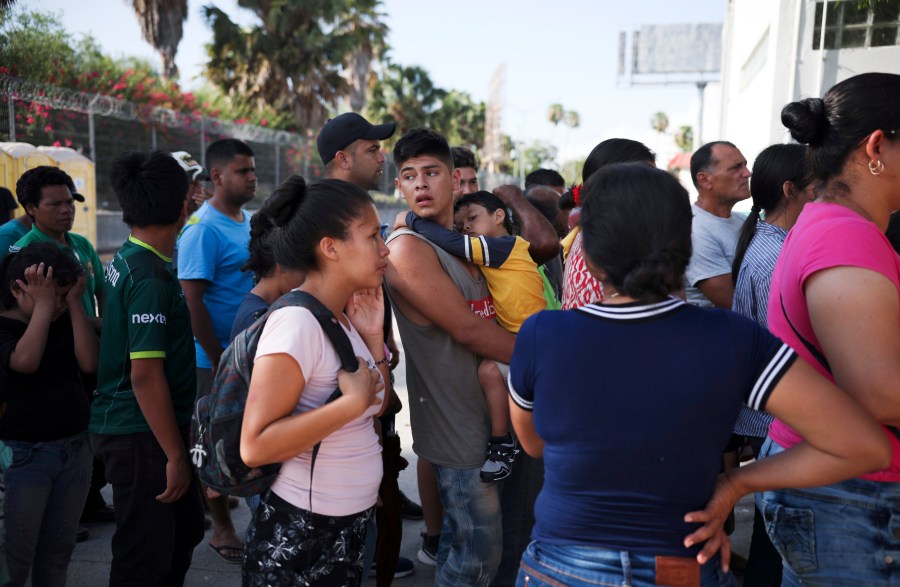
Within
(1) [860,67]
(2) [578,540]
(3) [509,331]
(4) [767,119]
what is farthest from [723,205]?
(4) [767,119]

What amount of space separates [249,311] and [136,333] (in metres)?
0.42

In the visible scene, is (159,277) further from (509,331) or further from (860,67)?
(860,67)

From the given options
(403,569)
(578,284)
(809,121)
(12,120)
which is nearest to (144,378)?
(578,284)

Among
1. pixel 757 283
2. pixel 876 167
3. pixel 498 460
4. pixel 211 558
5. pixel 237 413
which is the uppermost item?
pixel 876 167

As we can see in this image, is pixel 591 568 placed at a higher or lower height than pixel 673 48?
lower

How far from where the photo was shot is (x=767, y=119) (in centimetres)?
1245

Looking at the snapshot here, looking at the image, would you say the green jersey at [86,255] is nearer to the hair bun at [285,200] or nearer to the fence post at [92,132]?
the hair bun at [285,200]

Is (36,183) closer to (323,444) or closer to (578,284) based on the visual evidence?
(323,444)

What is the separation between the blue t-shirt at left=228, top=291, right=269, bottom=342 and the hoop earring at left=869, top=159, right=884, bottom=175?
1.97m

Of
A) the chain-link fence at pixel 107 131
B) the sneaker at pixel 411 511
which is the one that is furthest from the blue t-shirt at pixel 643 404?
the chain-link fence at pixel 107 131

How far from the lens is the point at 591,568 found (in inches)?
60.9

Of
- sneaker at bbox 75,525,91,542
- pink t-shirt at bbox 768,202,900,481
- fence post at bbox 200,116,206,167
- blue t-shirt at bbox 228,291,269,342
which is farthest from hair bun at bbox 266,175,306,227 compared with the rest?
fence post at bbox 200,116,206,167

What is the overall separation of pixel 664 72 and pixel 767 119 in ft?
135

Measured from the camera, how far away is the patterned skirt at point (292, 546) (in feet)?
6.68
